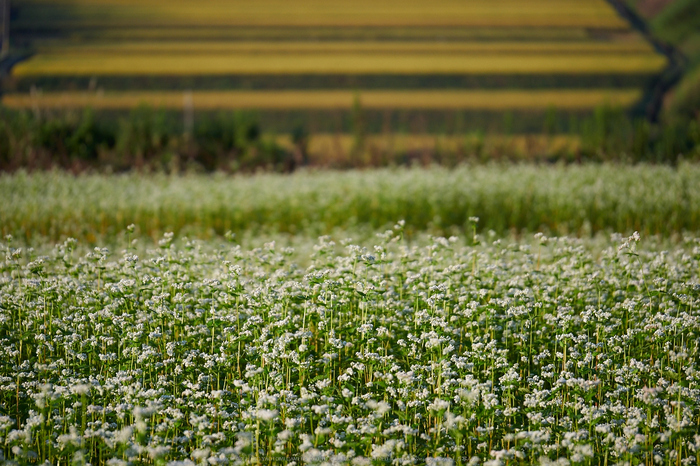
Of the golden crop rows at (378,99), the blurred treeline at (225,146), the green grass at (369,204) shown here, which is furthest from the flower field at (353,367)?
the golden crop rows at (378,99)

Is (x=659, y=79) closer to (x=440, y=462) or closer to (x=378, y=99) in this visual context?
(x=378, y=99)

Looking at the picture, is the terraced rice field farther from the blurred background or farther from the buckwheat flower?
the buckwheat flower

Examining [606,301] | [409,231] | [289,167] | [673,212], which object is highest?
[606,301]

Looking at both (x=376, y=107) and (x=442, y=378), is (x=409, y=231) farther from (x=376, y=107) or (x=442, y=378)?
(x=376, y=107)

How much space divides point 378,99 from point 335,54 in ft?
19.4

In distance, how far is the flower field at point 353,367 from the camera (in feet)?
17.1

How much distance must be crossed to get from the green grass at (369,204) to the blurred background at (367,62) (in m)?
12.4

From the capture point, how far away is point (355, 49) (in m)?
48.2

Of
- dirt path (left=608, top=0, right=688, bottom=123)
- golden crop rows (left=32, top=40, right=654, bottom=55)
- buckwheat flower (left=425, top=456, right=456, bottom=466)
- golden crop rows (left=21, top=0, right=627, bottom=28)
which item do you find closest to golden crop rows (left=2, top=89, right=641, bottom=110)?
dirt path (left=608, top=0, right=688, bottom=123)

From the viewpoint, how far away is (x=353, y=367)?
19.8 ft

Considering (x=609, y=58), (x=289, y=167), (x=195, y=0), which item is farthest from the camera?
(x=195, y=0)

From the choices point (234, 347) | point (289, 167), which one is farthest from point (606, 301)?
point (289, 167)

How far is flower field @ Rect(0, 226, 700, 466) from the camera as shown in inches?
205

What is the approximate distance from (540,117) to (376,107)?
10.2 metres
